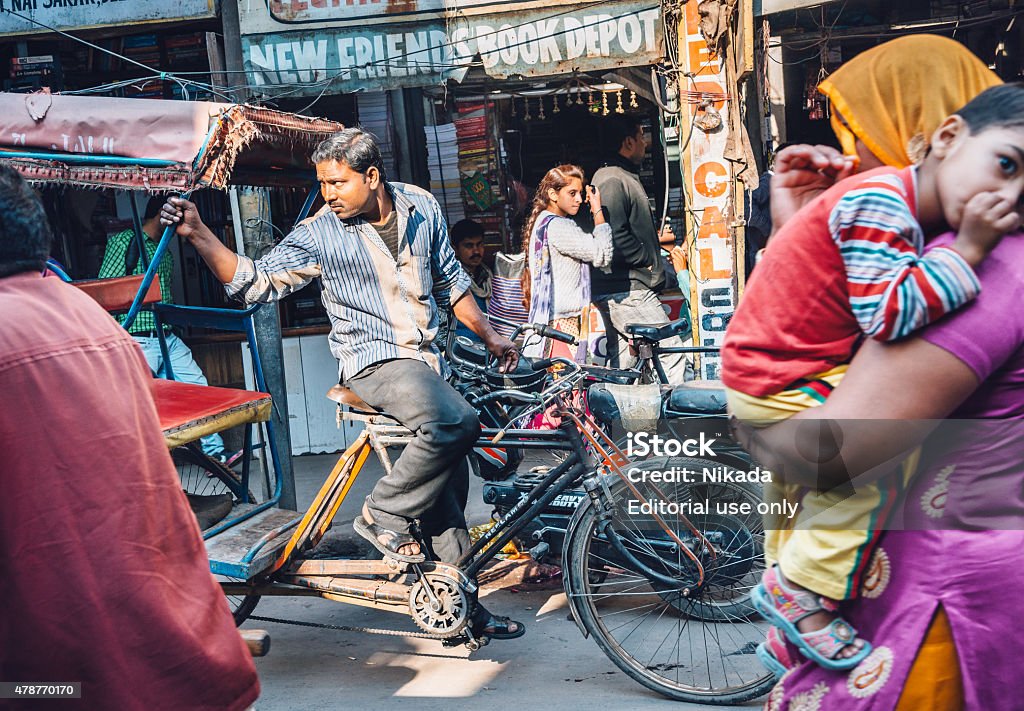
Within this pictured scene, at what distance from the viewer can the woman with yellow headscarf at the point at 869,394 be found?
1486 mm

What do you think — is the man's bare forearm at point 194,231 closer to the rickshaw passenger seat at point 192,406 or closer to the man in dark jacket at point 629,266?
the rickshaw passenger seat at point 192,406

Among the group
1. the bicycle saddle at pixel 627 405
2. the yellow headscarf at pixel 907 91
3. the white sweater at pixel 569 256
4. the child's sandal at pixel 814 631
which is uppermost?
the yellow headscarf at pixel 907 91

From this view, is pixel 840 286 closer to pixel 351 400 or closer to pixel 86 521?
pixel 86 521

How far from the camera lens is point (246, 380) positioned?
7520 millimetres

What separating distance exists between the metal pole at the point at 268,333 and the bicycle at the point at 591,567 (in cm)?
161

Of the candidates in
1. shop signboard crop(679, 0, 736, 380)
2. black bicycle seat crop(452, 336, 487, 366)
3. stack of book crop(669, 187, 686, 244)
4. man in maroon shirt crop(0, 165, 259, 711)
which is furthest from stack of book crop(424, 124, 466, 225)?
man in maroon shirt crop(0, 165, 259, 711)

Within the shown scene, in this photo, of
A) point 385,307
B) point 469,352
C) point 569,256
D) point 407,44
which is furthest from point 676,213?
point 385,307

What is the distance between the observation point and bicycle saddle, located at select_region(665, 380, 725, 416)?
378 centimetres

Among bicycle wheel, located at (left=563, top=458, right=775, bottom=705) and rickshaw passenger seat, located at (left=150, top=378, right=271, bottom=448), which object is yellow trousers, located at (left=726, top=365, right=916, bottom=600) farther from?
rickshaw passenger seat, located at (left=150, top=378, right=271, bottom=448)

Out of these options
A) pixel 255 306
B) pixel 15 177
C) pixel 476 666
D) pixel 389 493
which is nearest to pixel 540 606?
pixel 476 666

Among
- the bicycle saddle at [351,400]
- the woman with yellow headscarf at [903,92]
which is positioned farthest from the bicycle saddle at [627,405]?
the woman with yellow headscarf at [903,92]

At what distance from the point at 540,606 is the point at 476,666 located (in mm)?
663

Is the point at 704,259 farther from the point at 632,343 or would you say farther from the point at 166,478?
the point at 166,478

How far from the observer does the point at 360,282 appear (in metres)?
3.90
